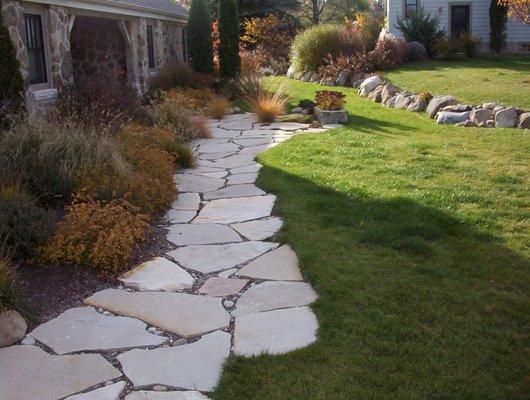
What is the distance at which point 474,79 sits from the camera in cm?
1488

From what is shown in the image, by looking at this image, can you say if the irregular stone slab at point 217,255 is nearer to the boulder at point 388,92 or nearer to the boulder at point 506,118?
the boulder at point 506,118

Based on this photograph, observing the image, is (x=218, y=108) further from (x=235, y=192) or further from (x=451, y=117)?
(x=235, y=192)

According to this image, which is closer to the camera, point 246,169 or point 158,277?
point 158,277

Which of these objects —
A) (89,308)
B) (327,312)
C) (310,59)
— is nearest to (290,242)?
(327,312)

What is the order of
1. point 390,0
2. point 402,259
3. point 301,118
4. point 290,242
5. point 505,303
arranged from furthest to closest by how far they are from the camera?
point 390,0, point 301,118, point 290,242, point 402,259, point 505,303

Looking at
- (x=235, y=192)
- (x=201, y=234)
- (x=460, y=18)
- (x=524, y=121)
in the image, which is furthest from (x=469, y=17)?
(x=201, y=234)

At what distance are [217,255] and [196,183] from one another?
8.57 feet

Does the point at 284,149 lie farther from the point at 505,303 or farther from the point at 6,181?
the point at 505,303

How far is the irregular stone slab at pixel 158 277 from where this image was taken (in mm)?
4398

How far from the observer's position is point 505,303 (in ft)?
12.8

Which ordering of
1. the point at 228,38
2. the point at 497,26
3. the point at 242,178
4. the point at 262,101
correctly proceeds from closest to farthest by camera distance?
the point at 242,178 < the point at 262,101 < the point at 228,38 < the point at 497,26

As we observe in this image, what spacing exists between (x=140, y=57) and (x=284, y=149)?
7300mm

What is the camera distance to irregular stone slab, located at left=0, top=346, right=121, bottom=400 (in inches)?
120

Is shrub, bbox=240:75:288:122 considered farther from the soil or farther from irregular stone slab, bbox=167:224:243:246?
the soil
